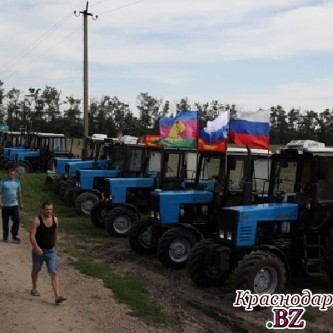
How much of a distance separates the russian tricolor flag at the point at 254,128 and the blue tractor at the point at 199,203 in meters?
0.81

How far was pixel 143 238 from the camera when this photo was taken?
10.6 meters

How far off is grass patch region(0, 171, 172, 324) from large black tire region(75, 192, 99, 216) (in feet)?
0.80

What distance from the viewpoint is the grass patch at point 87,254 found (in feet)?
23.4

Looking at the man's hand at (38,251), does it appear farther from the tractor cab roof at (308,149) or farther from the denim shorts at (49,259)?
the tractor cab roof at (308,149)

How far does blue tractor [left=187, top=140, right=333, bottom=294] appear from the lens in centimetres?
786

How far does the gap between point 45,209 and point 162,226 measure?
3.55m

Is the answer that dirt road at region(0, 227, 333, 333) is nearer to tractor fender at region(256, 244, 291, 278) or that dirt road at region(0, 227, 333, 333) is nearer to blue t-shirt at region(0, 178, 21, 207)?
tractor fender at region(256, 244, 291, 278)

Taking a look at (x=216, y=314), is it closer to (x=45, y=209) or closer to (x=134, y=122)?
(x=45, y=209)

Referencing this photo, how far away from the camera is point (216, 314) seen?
7043mm

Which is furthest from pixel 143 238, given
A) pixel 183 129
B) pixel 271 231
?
pixel 271 231

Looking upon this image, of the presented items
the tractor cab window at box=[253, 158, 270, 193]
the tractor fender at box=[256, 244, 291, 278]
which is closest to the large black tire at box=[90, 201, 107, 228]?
the tractor cab window at box=[253, 158, 270, 193]

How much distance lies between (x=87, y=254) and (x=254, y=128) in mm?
4252

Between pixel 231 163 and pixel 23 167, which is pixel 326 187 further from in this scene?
pixel 23 167

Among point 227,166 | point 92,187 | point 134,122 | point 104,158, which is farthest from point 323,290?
point 134,122
